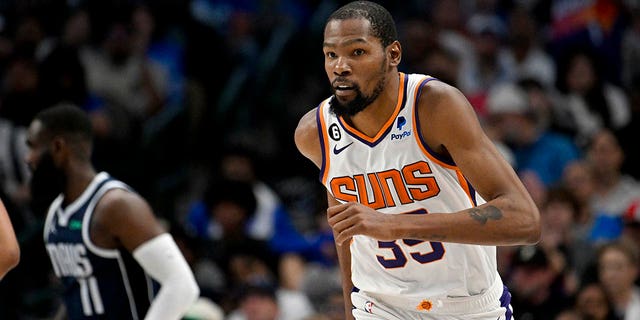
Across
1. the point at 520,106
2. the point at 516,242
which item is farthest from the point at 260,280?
the point at 516,242

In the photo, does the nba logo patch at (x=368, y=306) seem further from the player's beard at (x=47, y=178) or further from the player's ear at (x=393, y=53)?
the player's beard at (x=47, y=178)

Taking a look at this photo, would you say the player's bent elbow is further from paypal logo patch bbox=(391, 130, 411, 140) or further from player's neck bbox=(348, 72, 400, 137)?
player's neck bbox=(348, 72, 400, 137)

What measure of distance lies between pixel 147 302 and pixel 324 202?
414cm

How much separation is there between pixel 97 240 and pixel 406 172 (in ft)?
6.06

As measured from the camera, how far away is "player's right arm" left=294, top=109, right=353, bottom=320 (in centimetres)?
490

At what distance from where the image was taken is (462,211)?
4117 mm

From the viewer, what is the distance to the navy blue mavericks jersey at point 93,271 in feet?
18.3

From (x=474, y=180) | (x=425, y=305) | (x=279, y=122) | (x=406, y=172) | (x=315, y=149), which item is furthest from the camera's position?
(x=279, y=122)

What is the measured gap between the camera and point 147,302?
5727mm

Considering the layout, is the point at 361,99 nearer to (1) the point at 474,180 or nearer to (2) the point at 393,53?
(2) the point at 393,53

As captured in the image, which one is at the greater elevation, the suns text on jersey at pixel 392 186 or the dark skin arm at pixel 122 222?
the suns text on jersey at pixel 392 186

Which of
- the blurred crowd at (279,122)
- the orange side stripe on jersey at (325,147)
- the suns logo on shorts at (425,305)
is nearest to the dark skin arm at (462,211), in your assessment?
the orange side stripe on jersey at (325,147)

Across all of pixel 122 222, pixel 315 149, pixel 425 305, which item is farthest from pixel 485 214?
pixel 122 222

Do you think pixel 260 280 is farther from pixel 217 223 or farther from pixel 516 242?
pixel 516 242
